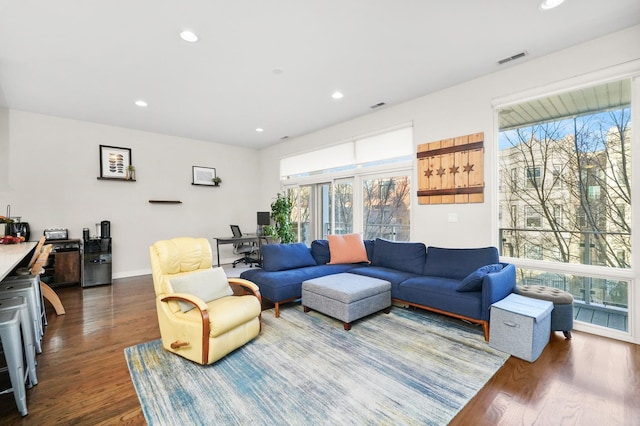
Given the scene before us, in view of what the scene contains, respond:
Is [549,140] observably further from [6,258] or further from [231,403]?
[6,258]

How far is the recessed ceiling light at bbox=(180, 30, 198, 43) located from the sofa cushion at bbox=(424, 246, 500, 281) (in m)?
3.64

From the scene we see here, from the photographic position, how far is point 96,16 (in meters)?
2.42

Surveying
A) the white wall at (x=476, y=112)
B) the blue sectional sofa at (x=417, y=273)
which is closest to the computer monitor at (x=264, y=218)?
the blue sectional sofa at (x=417, y=273)

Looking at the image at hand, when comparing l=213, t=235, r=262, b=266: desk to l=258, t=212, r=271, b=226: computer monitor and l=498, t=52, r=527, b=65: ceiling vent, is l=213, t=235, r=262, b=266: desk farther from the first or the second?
l=498, t=52, r=527, b=65: ceiling vent

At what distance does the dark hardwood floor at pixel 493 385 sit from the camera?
5.72 ft

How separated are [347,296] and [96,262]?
15.4 feet

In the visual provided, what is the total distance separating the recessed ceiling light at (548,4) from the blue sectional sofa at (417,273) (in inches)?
92.1

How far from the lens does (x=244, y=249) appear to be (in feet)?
21.6

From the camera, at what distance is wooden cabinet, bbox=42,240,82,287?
15.3ft

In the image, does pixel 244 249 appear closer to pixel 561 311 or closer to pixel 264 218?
pixel 264 218

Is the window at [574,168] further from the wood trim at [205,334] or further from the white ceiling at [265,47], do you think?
the wood trim at [205,334]

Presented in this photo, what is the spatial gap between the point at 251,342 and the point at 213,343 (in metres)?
0.51

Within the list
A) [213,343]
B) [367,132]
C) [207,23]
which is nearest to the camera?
[213,343]

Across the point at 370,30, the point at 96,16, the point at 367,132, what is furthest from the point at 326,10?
the point at 367,132
